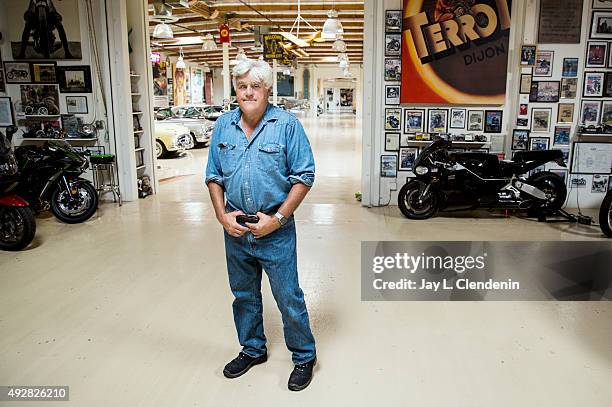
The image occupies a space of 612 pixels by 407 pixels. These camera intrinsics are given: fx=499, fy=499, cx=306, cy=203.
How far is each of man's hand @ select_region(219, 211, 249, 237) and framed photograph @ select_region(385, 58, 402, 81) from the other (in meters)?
4.50

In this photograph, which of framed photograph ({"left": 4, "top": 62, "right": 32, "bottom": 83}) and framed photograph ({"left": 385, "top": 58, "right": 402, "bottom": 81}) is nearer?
framed photograph ({"left": 385, "top": 58, "right": 402, "bottom": 81})

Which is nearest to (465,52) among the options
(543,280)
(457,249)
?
(457,249)

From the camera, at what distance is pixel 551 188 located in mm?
5953

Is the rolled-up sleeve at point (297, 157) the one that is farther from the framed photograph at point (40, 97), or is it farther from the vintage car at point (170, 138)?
the vintage car at point (170, 138)

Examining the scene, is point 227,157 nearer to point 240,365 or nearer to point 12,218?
point 240,365

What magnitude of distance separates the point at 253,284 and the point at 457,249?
284 centimetres

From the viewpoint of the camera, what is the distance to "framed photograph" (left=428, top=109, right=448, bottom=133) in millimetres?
6391

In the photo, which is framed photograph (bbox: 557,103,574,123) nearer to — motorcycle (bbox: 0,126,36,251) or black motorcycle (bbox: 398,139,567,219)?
black motorcycle (bbox: 398,139,567,219)

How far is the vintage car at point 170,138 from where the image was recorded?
1134cm

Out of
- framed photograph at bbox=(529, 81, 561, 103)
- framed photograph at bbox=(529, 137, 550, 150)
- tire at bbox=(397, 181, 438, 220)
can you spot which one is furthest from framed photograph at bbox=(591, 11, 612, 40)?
tire at bbox=(397, 181, 438, 220)

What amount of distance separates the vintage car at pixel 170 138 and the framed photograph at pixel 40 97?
4446 millimetres

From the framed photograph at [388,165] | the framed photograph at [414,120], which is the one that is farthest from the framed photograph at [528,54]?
the framed photograph at [388,165]

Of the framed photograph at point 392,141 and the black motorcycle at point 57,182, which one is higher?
the framed photograph at point 392,141

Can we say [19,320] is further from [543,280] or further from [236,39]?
[236,39]
